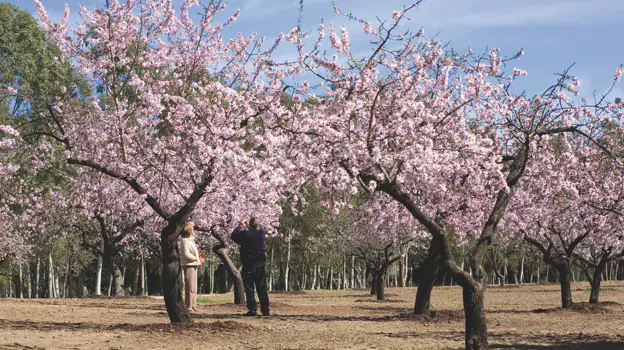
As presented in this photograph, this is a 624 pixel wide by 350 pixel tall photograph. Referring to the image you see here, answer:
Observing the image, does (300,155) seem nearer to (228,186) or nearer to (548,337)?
(228,186)

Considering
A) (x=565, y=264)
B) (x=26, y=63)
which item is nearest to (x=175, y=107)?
(x=565, y=264)

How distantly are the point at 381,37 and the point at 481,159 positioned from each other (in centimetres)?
307

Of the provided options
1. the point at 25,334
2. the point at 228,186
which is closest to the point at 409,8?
the point at 228,186

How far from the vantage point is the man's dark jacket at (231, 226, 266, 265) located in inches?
595

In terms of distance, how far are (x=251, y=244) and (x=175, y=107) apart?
3709mm

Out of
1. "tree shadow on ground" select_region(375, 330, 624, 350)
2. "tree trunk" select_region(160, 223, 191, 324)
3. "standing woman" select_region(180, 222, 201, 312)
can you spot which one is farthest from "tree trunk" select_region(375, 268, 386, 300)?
"tree trunk" select_region(160, 223, 191, 324)

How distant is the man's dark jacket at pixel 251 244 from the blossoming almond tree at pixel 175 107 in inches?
66.5

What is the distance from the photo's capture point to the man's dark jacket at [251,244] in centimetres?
1510

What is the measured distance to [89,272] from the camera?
6712 cm

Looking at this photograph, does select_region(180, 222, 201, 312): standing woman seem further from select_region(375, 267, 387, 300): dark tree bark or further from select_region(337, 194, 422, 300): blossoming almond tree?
select_region(375, 267, 387, 300): dark tree bark

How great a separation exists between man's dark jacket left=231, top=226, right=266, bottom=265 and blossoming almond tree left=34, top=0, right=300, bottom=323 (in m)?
1.69

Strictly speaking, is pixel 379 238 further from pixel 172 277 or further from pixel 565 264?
pixel 172 277

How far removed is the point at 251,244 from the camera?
15109 mm

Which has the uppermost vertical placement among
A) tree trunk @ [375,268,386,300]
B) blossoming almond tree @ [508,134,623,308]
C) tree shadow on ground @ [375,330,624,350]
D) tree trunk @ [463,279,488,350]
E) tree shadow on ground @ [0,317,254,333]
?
blossoming almond tree @ [508,134,623,308]
